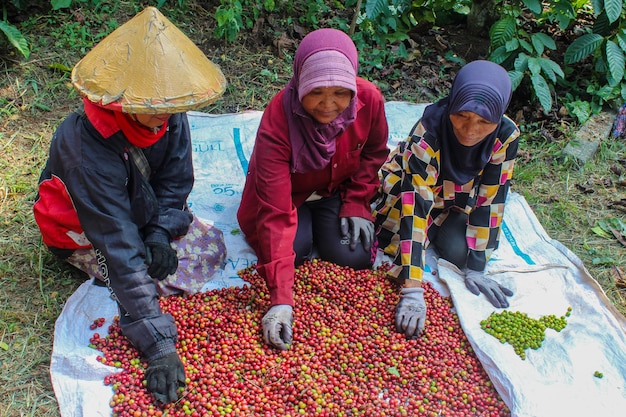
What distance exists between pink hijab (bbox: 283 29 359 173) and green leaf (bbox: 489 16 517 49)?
2202mm

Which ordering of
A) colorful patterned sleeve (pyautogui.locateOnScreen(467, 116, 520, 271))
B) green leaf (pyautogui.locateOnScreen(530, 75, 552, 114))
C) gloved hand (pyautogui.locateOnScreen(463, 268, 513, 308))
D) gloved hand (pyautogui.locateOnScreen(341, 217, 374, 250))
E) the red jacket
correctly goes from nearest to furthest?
the red jacket, colorful patterned sleeve (pyautogui.locateOnScreen(467, 116, 520, 271)), gloved hand (pyautogui.locateOnScreen(463, 268, 513, 308)), gloved hand (pyautogui.locateOnScreen(341, 217, 374, 250)), green leaf (pyautogui.locateOnScreen(530, 75, 552, 114))

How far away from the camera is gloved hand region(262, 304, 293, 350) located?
8.71 ft

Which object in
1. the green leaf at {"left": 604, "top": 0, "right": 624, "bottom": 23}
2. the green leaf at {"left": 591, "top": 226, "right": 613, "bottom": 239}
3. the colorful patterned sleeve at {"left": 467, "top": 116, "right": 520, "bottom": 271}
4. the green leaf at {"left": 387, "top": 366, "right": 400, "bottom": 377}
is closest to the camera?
the green leaf at {"left": 387, "top": 366, "right": 400, "bottom": 377}

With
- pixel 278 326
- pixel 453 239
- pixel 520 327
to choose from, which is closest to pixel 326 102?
pixel 278 326

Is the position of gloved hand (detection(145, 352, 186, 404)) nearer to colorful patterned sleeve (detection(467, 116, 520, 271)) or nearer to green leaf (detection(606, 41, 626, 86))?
colorful patterned sleeve (detection(467, 116, 520, 271))

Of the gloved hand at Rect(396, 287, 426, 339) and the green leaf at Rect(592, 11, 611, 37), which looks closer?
the gloved hand at Rect(396, 287, 426, 339)

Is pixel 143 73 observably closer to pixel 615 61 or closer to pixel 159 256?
pixel 159 256

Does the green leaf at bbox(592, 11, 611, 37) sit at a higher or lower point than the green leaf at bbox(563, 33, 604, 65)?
higher

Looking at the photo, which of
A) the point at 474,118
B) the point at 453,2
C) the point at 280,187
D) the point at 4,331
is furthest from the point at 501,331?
the point at 453,2

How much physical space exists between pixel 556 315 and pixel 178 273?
193 cm

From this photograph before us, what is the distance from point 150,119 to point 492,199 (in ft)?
5.70

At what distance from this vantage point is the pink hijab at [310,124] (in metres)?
2.62

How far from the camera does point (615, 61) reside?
4410 millimetres

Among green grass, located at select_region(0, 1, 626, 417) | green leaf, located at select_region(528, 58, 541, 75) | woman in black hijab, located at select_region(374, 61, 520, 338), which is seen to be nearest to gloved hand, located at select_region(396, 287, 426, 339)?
woman in black hijab, located at select_region(374, 61, 520, 338)
